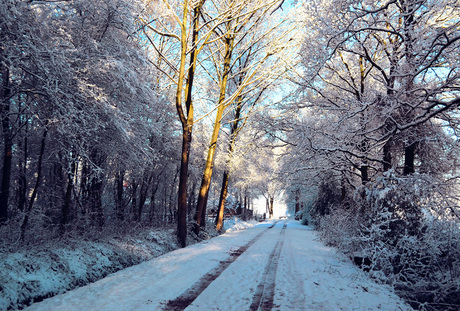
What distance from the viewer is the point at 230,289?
5.16m

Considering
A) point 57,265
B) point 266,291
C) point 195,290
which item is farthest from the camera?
point 57,265

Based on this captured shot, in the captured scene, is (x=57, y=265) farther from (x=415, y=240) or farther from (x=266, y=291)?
(x=415, y=240)

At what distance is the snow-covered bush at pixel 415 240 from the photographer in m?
5.51

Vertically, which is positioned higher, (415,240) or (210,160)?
(210,160)

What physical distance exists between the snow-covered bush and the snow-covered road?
58cm

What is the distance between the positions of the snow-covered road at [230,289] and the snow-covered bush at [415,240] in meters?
0.58

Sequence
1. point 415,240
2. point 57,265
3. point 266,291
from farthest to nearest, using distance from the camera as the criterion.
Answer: point 415,240, point 57,265, point 266,291

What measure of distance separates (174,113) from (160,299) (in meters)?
12.2

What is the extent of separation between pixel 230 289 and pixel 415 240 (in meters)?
4.36

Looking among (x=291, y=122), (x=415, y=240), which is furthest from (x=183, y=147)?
(x=415, y=240)

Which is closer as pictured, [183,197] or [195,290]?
[195,290]

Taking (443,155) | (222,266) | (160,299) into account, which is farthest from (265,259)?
(443,155)

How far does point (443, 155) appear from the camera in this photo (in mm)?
8930

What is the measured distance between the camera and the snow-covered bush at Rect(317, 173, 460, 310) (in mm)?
5512
